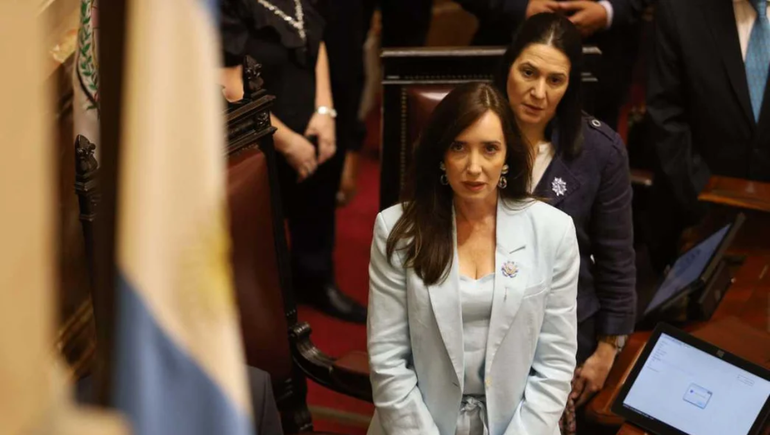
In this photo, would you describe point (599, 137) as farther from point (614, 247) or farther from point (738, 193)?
point (738, 193)

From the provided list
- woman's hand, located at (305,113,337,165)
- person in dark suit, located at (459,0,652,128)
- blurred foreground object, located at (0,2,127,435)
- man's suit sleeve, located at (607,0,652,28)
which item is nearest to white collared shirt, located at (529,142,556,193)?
person in dark suit, located at (459,0,652,128)

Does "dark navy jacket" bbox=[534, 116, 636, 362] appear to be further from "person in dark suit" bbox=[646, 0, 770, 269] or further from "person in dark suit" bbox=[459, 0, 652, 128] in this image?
"person in dark suit" bbox=[459, 0, 652, 128]

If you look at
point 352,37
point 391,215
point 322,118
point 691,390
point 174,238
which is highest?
point 174,238

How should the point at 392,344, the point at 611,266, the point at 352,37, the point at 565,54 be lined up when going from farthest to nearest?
the point at 352,37 < the point at 611,266 < the point at 565,54 < the point at 392,344

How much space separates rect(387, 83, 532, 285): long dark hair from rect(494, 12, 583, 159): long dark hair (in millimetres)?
265

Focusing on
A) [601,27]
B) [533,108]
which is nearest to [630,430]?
[533,108]

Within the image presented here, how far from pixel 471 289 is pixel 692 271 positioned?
2.61 feet

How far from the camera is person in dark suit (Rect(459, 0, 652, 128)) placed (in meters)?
3.19

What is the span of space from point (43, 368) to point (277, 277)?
165 cm

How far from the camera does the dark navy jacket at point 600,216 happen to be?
7.59 feet

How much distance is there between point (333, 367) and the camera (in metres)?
2.34

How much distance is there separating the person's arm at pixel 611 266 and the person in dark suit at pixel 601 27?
84 centimetres

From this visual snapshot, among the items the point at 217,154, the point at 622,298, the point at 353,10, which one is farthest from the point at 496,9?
the point at 217,154

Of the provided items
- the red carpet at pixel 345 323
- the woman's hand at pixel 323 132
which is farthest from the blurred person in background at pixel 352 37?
the woman's hand at pixel 323 132
